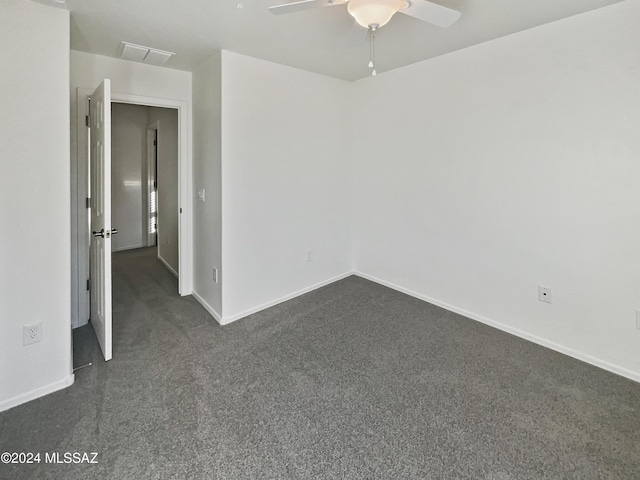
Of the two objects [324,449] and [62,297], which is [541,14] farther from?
[62,297]

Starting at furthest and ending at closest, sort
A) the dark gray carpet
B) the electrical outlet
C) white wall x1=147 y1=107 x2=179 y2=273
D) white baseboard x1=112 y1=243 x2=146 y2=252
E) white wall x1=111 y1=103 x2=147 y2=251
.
→ white baseboard x1=112 y1=243 x2=146 y2=252, white wall x1=111 y1=103 x2=147 y2=251, white wall x1=147 y1=107 x2=179 y2=273, the electrical outlet, the dark gray carpet

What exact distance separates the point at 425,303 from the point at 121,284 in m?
3.55

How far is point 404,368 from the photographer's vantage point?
2.36 m

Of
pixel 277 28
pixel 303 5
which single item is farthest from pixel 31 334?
pixel 277 28

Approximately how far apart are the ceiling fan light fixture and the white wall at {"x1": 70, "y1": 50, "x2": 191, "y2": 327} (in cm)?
227

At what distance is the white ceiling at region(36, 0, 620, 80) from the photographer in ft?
6.82

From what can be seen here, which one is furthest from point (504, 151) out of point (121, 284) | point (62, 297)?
point (121, 284)

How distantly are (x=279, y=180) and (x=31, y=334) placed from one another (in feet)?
7.32

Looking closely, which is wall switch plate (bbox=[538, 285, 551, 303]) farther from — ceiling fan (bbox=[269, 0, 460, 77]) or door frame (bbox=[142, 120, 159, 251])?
door frame (bbox=[142, 120, 159, 251])

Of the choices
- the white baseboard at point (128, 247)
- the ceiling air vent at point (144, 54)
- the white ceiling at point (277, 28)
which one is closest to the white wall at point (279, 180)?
the white ceiling at point (277, 28)

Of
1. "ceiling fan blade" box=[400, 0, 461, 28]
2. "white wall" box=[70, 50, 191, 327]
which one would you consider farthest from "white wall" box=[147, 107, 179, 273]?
"ceiling fan blade" box=[400, 0, 461, 28]

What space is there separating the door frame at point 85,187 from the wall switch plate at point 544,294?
3.33 m

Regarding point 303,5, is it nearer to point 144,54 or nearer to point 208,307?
point 144,54

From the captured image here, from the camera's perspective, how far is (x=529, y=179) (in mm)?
2639
